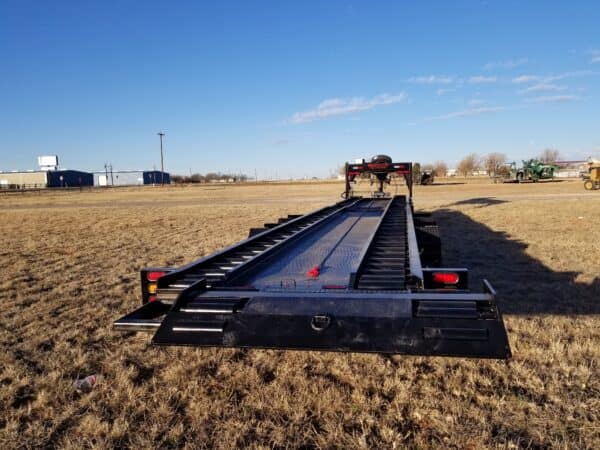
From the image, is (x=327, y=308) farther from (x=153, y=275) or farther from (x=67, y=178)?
(x=67, y=178)

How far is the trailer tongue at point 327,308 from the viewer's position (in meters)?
2.38

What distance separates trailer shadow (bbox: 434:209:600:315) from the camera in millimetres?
4863

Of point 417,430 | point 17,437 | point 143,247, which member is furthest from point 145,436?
point 143,247

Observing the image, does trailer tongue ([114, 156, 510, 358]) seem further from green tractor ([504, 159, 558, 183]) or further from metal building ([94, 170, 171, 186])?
metal building ([94, 170, 171, 186])

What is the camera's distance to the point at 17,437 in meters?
2.60

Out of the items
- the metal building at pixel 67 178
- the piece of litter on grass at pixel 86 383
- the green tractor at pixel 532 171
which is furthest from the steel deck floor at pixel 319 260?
the metal building at pixel 67 178

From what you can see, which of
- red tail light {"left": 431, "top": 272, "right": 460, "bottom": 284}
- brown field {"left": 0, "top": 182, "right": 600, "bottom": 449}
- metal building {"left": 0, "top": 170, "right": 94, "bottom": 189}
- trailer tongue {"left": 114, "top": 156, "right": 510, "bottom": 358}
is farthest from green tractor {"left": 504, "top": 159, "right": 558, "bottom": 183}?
metal building {"left": 0, "top": 170, "right": 94, "bottom": 189}

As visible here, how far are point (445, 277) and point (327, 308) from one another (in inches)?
41.9

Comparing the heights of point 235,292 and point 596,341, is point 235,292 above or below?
above

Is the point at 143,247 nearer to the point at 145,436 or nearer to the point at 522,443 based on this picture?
the point at 145,436

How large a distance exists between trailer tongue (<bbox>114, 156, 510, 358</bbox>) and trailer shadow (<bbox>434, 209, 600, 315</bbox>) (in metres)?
1.94

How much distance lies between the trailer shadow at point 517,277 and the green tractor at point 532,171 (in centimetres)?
3949

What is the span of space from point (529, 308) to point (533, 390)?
1986 millimetres

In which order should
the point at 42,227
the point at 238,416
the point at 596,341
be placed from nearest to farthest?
1. the point at 238,416
2. the point at 596,341
3. the point at 42,227
